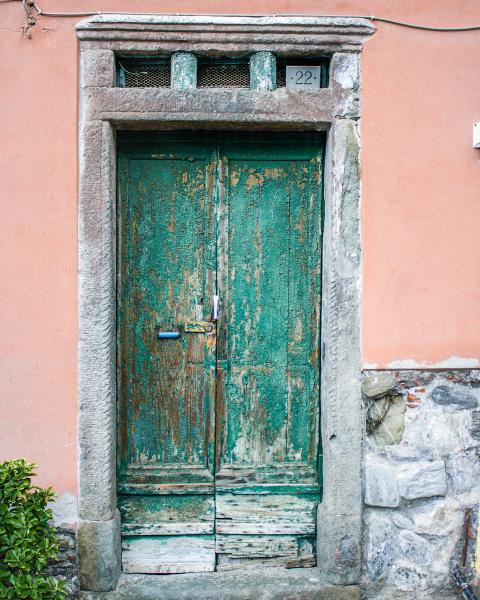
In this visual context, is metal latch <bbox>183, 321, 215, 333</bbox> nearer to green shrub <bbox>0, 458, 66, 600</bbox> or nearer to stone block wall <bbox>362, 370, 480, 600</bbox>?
stone block wall <bbox>362, 370, 480, 600</bbox>

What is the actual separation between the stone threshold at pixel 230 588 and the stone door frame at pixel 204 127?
6cm

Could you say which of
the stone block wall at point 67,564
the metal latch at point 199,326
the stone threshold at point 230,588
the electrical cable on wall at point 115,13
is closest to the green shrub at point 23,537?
the stone block wall at point 67,564

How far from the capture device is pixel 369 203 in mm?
2867

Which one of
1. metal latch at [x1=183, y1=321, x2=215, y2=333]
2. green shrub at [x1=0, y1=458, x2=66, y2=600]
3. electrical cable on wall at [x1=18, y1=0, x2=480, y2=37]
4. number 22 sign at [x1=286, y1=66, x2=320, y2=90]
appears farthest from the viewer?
metal latch at [x1=183, y1=321, x2=215, y2=333]

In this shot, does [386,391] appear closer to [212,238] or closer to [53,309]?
[212,238]

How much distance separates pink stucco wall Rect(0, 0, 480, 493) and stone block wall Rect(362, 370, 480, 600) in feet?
0.52

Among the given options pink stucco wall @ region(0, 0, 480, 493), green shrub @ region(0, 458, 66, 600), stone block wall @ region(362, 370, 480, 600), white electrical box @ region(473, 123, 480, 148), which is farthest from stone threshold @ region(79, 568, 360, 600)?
white electrical box @ region(473, 123, 480, 148)

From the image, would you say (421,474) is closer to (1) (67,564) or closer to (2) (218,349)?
(2) (218,349)

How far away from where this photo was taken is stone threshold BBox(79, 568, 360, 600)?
2.85 metres

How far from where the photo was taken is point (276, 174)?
3018 millimetres

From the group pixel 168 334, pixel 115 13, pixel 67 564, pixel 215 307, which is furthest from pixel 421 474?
pixel 115 13

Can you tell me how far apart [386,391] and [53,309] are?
1.75 meters

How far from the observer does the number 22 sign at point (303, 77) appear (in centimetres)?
291

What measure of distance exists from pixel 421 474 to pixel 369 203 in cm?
141
